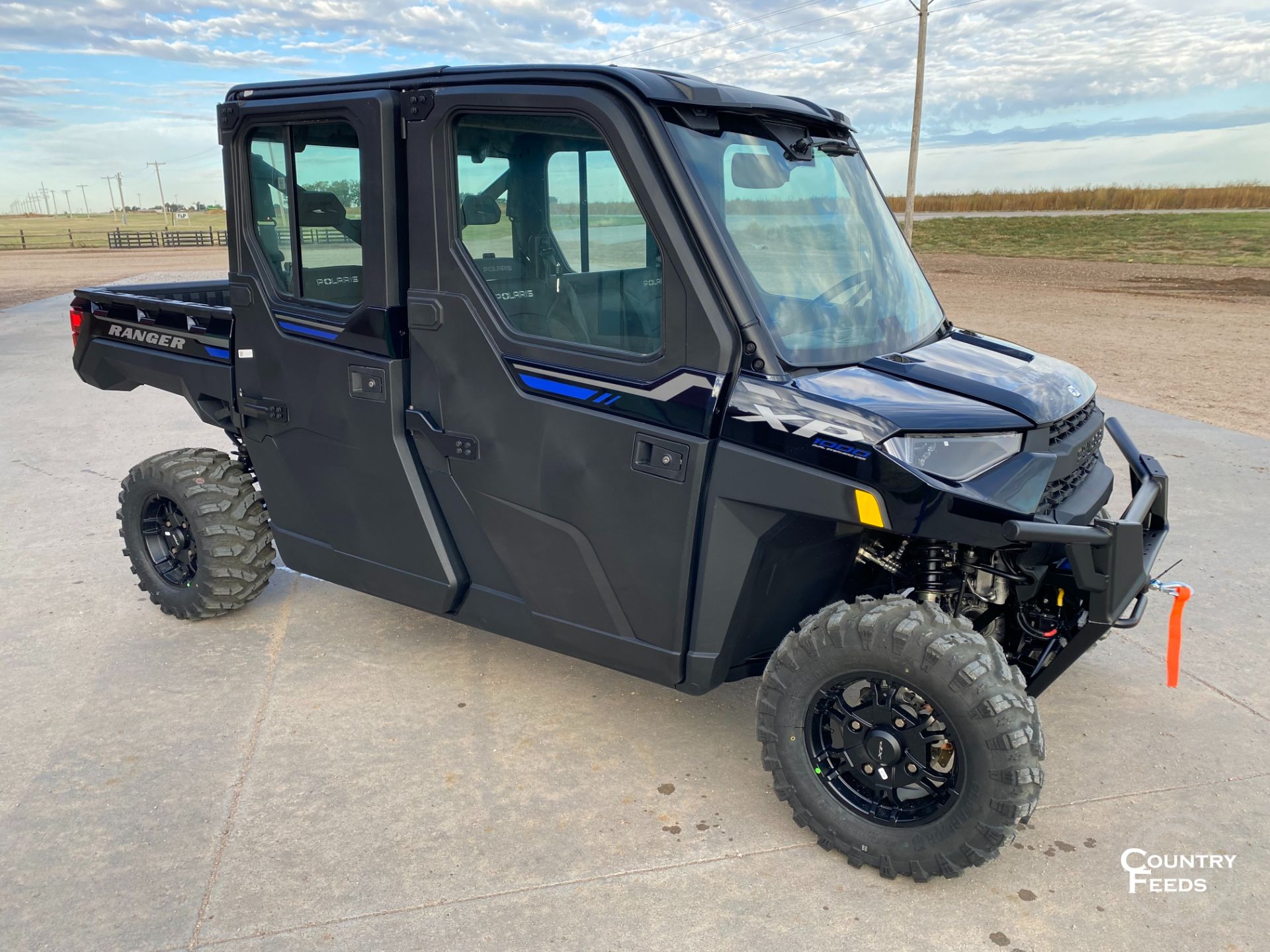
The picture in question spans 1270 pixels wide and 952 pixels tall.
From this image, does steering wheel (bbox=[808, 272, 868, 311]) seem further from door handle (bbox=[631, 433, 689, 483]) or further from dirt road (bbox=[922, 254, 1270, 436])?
dirt road (bbox=[922, 254, 1270, 436])

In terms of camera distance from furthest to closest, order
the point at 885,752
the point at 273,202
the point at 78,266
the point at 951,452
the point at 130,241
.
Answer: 1. the point at 130,241
2. the point at 78,266
3. the point at 273,202
4. the point at 885,752
5. the point at 951,452

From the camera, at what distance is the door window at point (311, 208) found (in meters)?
3.70

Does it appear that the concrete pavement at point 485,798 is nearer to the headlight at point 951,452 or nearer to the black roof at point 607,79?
the headlight at point 951,452

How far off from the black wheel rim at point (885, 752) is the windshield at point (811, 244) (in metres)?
1.00

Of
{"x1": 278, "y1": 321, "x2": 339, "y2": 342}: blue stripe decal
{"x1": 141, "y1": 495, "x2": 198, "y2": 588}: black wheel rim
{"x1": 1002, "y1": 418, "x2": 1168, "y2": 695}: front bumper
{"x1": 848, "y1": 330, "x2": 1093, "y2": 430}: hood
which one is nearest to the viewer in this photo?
{"x1": 1002, "y1": 418, "x2": 1168, "y2": 695}: front bumper

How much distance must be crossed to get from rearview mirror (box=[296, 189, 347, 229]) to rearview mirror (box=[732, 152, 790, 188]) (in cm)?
149

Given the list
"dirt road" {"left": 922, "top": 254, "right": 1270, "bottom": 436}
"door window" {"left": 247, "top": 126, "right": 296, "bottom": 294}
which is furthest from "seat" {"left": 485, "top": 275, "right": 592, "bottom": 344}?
"dirt road" {"left": 922, "top": 254, "right": 1270, "bottom": 436}

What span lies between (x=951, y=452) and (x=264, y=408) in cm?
275

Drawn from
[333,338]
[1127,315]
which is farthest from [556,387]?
[1127,315]

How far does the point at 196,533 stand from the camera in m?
4.54

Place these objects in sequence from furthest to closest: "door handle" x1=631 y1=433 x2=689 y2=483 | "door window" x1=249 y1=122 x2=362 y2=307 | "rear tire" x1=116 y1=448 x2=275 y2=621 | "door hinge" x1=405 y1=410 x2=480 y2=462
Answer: "rear tire" x1=116 y1=448 x2=275 y2=621 → "door window" x1=249 y1=122 x2=362 y2=307 → "door hinge" x1=405 y1=410 x2=480 y2=462 → "door handle" x1=631 y1=433 x2=689 y2=483

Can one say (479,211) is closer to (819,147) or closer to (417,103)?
(417,103)

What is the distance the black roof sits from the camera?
302 centimetres

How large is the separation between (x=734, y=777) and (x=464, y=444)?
1.48 metres
